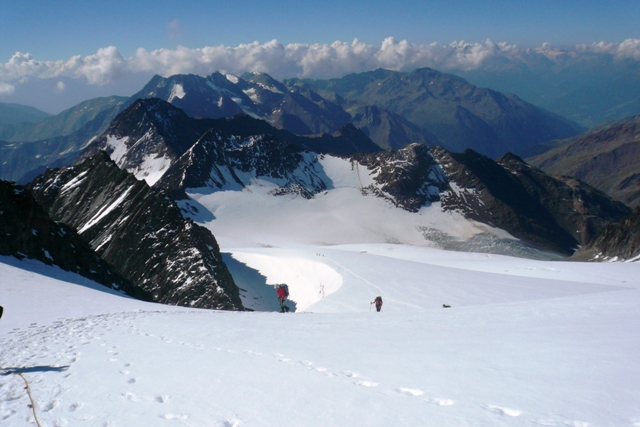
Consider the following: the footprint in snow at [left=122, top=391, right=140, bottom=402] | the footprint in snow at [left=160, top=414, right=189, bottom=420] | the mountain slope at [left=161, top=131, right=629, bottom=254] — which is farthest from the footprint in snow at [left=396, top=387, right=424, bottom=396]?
the mountain slope at [left=161, top=131, right=629, bottom=254]

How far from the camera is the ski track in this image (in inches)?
278

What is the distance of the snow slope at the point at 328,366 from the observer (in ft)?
22.6

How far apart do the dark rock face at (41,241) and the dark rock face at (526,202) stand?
124m

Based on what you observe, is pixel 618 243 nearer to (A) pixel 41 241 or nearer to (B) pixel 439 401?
(B) pixel 439 401

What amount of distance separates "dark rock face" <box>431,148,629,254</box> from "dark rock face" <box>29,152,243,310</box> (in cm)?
10969

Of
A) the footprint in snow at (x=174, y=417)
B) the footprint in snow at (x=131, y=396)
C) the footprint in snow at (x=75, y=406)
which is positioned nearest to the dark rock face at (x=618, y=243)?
the footprint in snow at (x=174, y=417)

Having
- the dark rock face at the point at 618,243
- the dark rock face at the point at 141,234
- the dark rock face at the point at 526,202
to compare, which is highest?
the dark rock face at the point at 526,202

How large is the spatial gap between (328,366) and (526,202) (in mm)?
164218

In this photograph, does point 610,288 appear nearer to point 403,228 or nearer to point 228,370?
point 228,370

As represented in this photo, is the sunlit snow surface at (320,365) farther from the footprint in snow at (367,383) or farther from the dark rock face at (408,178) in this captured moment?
the dark rock face at (408,178)

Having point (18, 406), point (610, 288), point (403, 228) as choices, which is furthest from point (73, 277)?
point (403, 228)

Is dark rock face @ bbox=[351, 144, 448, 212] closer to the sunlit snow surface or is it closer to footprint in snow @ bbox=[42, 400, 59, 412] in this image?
the sunlit snow surface

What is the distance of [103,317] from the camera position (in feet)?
55.4

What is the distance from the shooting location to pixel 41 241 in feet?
110
